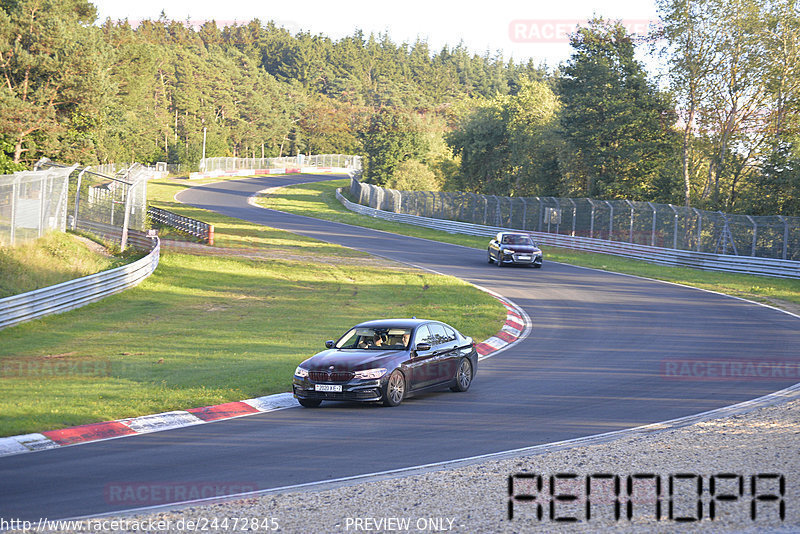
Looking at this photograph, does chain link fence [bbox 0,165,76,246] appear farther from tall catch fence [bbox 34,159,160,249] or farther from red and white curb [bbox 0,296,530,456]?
red and white curb [bbox 0,296,530,456]

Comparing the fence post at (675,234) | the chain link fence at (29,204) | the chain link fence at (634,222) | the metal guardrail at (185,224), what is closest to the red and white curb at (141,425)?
the chain link fence at (29,204)

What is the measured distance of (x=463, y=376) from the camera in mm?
14773

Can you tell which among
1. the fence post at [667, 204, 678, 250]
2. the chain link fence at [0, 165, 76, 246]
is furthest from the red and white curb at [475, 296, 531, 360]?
the fence post at [667, 204, 678, 250]

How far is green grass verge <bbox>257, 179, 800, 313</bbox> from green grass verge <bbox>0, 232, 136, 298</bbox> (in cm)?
2261

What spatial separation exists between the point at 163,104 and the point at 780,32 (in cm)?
9566

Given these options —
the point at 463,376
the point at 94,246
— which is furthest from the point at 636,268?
the point at 463,376

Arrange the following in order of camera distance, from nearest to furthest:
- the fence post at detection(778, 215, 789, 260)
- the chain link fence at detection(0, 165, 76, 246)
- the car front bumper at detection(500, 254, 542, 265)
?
the chain link fence at detection(0, 165, 76, 246) → the fence post at detection(778, 215, 789, 260) → the car front bumper at detection(500, 254, 542, 265)

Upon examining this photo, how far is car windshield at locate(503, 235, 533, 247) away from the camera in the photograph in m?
38.0

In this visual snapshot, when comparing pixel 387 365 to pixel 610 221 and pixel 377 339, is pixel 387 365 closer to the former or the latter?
pixel 377 339

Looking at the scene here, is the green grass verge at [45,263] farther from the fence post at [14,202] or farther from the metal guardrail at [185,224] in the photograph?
the metal guardrail at [185,224]

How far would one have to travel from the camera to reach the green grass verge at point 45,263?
23688mm

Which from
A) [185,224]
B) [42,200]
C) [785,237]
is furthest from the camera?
[185,224]

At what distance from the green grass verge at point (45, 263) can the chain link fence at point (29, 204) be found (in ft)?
1.22

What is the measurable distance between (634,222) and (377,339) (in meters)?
31.8
